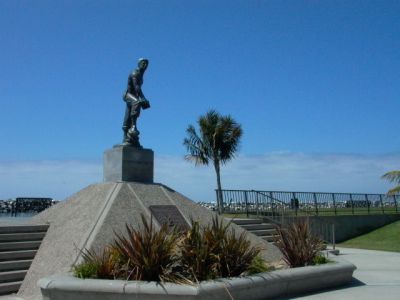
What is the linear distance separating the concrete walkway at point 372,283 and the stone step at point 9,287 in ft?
17.2

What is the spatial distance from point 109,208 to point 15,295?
9.58 feet

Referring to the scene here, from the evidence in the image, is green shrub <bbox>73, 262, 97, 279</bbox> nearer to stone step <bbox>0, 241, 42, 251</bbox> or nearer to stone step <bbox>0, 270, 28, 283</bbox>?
stone step <bbox>0, 270, 28, 283</bbox>

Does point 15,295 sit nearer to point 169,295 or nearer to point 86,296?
point 86,296

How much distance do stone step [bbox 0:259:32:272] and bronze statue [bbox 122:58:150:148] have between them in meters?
4.65

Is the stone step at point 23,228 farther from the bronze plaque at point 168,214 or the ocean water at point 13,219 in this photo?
Answer: the bronze plaque at point 168,214

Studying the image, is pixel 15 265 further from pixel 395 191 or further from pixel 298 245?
pixel 395 191

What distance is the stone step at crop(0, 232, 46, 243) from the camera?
1014 cm

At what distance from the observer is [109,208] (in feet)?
35.7

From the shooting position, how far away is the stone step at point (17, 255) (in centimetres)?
956

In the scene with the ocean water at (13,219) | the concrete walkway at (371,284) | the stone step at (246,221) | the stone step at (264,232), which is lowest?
the concrete walkway at (371,284)

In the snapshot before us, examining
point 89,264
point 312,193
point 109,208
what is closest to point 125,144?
point 109,208

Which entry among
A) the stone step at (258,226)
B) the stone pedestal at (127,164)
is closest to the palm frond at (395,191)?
the stone step at (258,226)

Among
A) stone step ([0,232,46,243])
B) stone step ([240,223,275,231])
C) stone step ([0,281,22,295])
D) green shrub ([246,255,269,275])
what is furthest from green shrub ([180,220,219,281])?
stone step ([240,223,275,231])

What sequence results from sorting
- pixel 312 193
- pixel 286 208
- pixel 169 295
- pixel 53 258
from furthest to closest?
pixel 312 193
pixel 286 208
pixel 53 258
pixel 169 295
